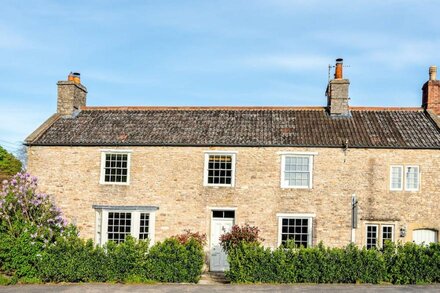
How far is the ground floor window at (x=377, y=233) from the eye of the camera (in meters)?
22.9

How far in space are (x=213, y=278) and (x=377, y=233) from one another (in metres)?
7.80

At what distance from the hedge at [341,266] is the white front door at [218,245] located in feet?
15.4

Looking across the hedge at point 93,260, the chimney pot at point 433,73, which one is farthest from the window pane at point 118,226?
the chimney pot at point 433,73

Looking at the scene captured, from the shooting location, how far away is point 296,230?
2325 cm

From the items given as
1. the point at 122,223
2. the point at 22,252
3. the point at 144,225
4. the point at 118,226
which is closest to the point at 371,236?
the point at 144,225

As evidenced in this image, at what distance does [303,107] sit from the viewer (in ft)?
88.2

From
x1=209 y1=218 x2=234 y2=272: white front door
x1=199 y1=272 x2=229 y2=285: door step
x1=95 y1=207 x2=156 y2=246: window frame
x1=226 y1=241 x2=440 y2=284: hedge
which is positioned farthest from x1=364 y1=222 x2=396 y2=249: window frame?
x1=95 y1=207 x2=156 y2=246: window frame

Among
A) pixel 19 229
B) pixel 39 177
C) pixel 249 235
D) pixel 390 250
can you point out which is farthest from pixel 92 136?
pixel 390 250

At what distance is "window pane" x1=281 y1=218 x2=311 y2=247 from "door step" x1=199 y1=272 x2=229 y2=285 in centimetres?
342

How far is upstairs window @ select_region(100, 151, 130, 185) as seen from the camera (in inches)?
962

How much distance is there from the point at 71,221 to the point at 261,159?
9.40 meters

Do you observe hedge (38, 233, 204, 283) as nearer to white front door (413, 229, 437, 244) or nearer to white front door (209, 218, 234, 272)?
white front door (209, 218, 234, 272)

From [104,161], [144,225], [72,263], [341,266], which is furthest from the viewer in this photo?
[104,161]

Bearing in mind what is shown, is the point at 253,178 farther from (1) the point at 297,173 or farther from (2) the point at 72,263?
(2) the point at 72,263
